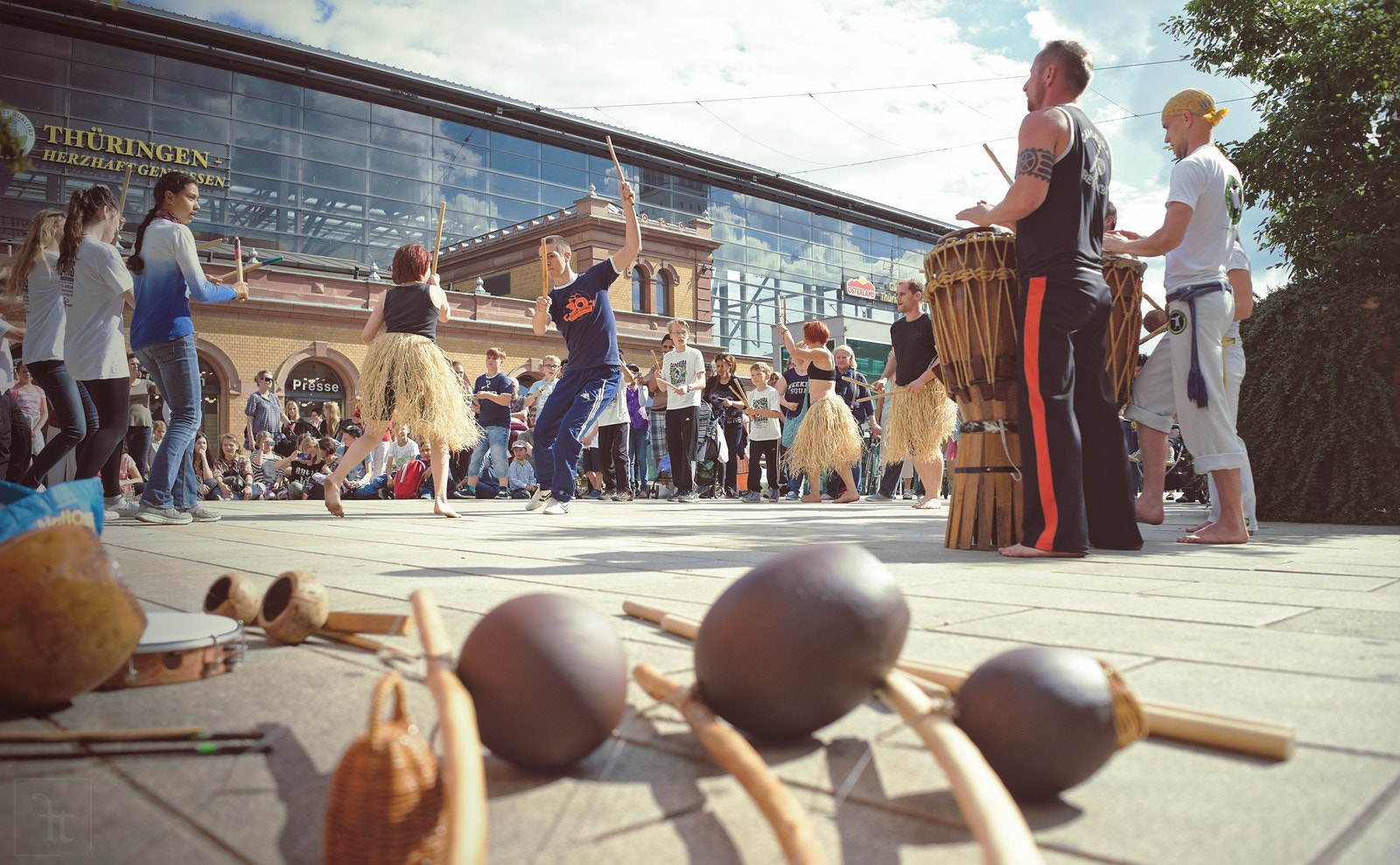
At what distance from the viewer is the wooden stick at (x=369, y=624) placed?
6.02 ft

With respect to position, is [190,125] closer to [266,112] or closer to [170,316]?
[266,112]

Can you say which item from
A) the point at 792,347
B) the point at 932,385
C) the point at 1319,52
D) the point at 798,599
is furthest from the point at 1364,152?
the point at 798,599

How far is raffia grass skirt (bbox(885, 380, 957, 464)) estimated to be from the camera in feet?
27.6

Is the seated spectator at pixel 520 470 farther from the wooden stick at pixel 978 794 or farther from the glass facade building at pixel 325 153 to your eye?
the glass facade building at pixel 325 153

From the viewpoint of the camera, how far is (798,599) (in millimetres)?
1267

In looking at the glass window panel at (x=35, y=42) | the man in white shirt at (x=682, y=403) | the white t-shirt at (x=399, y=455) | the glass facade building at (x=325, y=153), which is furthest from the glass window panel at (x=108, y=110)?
the man in white shirt at (x=682, y=403)

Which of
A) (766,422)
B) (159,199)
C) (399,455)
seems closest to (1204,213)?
(159,199)

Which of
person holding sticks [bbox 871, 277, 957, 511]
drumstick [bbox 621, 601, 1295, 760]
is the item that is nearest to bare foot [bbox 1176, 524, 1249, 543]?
person holding sticks [bbox 871, 277, 957, 511]

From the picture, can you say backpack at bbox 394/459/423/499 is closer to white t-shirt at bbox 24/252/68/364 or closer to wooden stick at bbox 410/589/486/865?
white t-shirt at bbox 24/252/68/364

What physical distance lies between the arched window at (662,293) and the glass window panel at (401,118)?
12203 millimetres

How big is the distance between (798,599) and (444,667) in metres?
0.47

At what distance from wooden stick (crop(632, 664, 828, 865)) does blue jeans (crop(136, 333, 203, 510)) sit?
5.87m

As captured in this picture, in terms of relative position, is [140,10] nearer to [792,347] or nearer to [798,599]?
[792,347]

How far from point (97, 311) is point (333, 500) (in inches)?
88.7
